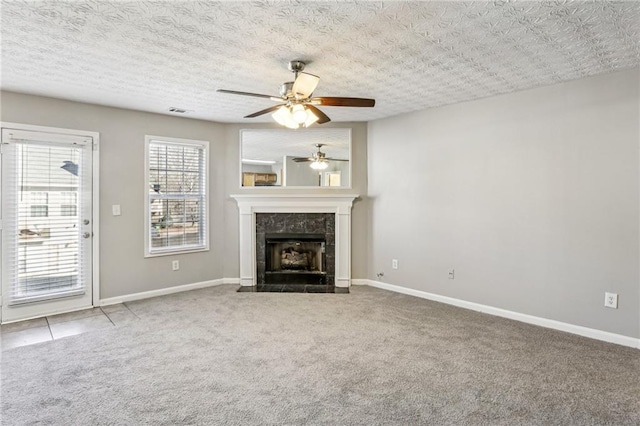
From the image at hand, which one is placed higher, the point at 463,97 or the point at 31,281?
the point at 463,97

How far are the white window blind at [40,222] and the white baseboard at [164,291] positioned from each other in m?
0.34

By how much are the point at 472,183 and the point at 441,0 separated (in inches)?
98.5

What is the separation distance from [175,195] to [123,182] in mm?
662

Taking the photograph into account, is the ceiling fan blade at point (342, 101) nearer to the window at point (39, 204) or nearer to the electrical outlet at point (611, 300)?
the electrical outlet at point (611, 300)

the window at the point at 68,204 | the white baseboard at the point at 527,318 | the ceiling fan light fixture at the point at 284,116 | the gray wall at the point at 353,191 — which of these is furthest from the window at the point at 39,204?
the white baseboard at the point at 527,318

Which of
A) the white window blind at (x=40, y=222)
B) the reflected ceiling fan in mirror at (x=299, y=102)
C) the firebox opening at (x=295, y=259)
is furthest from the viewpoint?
the firebox opening at (x=295, y=259)

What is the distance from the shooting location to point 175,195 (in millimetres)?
4816

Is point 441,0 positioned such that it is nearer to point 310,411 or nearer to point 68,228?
point 310,411

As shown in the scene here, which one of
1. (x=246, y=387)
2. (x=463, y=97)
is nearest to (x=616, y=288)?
(x=463, y=97)

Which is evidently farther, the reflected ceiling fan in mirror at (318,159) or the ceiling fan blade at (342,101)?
the reflected ceiling fan in mirror at (318,159)

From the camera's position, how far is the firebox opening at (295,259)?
17.0ft

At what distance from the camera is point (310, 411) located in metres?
2.09

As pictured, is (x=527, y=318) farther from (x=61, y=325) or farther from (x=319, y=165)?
(x=61, y=325)

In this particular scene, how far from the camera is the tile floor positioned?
3180 millimetres
